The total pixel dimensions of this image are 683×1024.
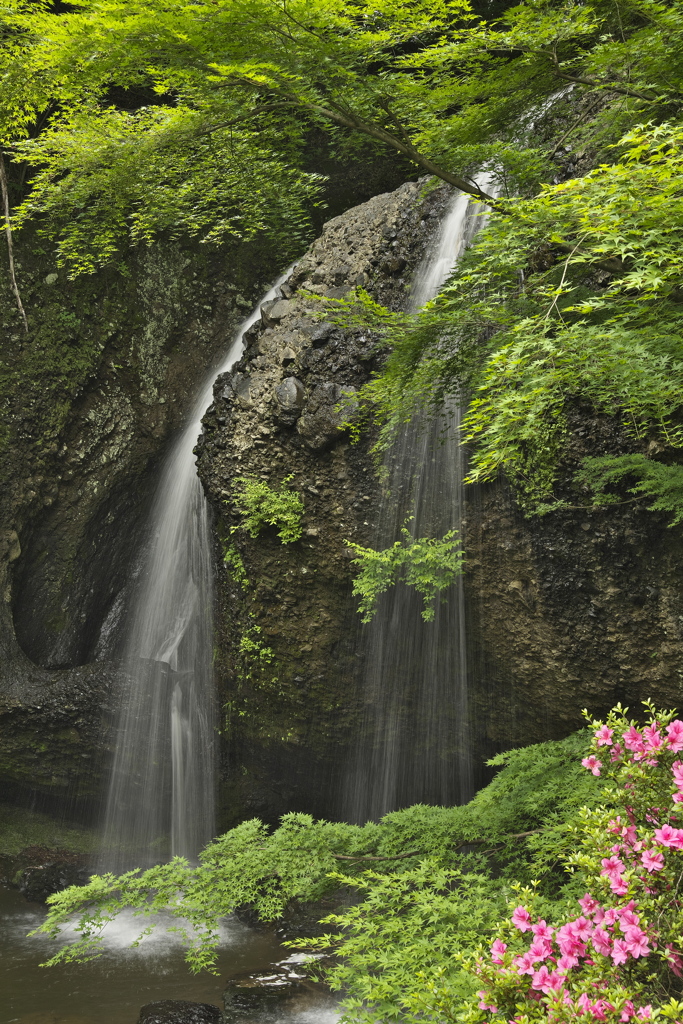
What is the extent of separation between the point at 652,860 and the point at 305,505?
5.30 m

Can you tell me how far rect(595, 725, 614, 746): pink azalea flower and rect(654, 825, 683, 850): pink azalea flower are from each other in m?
0.37

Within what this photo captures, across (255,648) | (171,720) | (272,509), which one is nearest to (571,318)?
(272,509)

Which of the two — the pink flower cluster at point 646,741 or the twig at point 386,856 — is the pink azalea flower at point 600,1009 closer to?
the pink flower cluster at point 646,741

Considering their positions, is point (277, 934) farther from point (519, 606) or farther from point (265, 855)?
point (519, 606)

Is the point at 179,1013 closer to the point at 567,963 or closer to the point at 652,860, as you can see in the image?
the point at 567,963

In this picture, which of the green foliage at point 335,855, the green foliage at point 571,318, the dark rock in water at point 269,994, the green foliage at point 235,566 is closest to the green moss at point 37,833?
the dark rock in water at point 269,994

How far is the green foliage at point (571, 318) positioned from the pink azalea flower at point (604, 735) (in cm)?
125

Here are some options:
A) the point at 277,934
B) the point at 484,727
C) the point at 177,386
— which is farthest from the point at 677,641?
the point at 177,386

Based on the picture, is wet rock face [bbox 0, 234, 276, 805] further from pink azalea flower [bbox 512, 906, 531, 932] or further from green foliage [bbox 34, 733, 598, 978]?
pink azalea flower [bbox 512, 906, 531, 932]

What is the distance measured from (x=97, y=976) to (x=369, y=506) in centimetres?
503

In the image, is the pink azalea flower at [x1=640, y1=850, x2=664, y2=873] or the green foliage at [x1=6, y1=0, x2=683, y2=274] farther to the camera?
the green foliage at [x1=6, y1=0, x2=683, y2=274]

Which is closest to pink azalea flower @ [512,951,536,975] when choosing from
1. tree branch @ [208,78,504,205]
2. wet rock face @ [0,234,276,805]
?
tree branch @ [208,78,504,205]

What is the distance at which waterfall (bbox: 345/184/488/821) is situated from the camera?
6.62m

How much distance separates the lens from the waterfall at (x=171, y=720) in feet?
26.7
